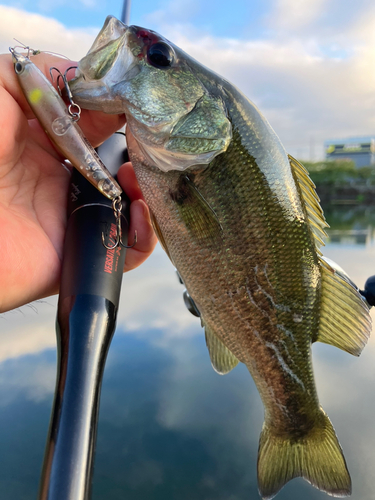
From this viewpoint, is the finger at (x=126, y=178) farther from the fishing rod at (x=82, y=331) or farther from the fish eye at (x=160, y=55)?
the fish eye at (x=160, y=55)

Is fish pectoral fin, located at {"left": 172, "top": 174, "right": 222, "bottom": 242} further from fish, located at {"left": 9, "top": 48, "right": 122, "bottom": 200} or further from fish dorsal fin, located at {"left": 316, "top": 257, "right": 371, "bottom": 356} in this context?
fish dorsal fin, located at {"left": 316, "top": 257, "right": 371, "bottom": 356}

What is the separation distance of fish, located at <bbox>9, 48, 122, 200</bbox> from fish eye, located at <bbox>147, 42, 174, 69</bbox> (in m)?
0.31

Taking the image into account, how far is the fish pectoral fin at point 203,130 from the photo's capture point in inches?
39.2

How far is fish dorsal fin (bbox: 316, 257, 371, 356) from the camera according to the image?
3.58 ft

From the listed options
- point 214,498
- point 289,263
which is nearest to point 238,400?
point 214,498

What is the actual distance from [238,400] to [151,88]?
3649mm

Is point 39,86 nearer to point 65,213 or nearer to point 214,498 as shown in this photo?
point 65,213

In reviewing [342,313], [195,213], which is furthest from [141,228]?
[342,313]

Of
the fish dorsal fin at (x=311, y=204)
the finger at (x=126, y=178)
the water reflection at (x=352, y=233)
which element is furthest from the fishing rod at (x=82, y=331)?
the water reflection at (x=352, y=233)

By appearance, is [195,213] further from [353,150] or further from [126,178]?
[353,150]

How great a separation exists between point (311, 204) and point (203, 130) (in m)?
0.44

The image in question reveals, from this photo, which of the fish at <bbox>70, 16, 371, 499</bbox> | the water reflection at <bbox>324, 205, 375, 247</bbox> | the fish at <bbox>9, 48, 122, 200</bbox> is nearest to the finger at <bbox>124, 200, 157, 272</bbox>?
the fish at <bbox>70, 16, 371, 499</bbox>

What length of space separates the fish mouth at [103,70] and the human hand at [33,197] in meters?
0.20

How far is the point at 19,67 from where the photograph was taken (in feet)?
2.95
